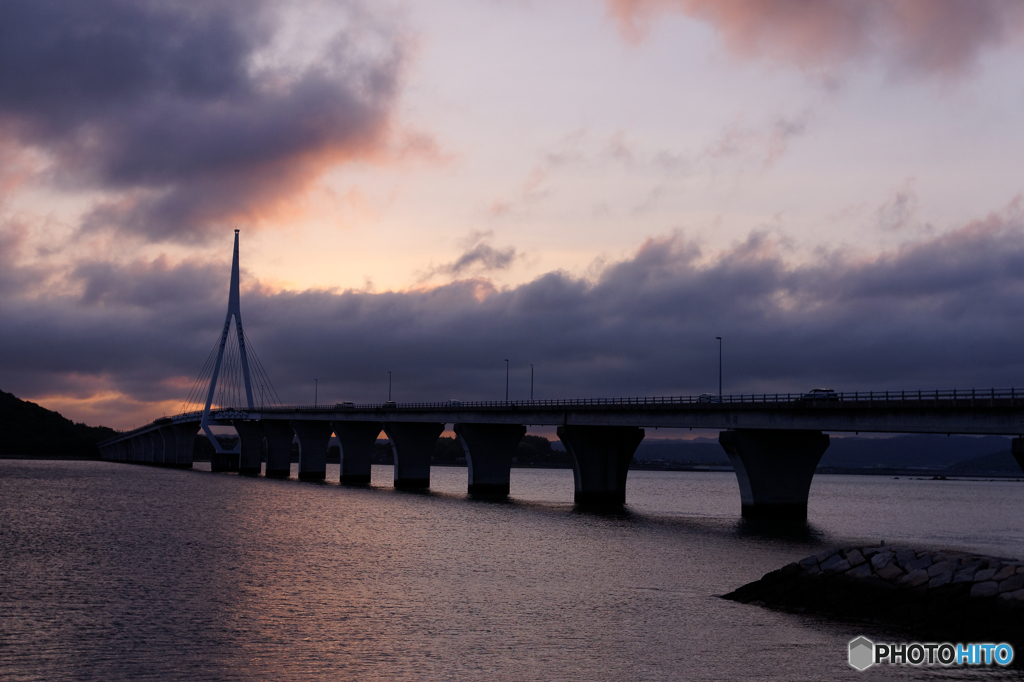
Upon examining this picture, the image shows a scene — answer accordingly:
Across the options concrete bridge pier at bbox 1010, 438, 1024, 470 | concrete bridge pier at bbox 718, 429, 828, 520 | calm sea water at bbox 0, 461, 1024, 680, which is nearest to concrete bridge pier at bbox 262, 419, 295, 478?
calm sea water at bbox 0, 461, 1024, 680

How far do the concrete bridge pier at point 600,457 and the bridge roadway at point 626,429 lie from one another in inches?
3.9

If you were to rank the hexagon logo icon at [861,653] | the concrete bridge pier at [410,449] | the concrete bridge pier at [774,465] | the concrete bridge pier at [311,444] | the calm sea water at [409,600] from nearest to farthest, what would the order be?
the calm sea water at [409,600] → the hexagon logo icon at [861,653] → the concrete bridge pier at [774,465] → the concrete bridge pier at [410,449] → the concrete bridge pier at [311,444]

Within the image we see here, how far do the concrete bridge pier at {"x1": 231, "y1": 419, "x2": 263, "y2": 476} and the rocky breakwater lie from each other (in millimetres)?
152233

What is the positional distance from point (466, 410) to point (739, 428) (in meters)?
42.6

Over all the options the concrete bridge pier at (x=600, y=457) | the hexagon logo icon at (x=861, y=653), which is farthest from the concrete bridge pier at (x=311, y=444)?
the hexagon logo icon at (x=861, y=653)

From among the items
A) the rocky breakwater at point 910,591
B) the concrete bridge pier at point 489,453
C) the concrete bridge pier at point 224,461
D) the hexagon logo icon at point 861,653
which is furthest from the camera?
the concrete bridge pier at point 224,461

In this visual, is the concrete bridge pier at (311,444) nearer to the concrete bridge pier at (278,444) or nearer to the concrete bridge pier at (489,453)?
the concrete bridge pier at (278,444)

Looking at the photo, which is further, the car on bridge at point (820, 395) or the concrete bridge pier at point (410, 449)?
the concrete bridge pier at point (410, 449)

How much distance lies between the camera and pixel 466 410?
106 meters

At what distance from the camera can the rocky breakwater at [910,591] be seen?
2859 centimetres

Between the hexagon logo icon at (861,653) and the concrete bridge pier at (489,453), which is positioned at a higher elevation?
the concrete bridge pier at (489,453)

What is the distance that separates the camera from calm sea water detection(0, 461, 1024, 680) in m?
25.0

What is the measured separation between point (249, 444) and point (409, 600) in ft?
497

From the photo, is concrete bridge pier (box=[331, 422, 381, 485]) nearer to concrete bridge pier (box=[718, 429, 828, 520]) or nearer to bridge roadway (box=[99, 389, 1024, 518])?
bridge roadway (box=[99, 389, 1024, 518])
